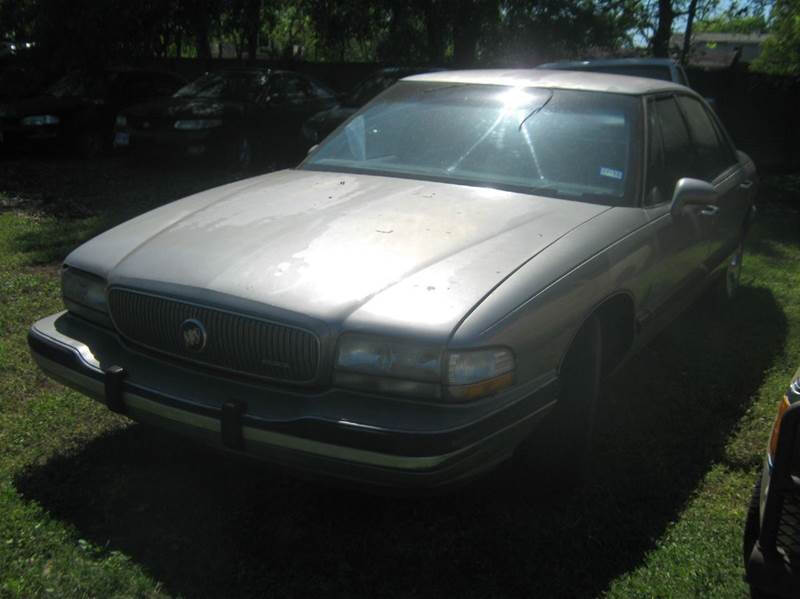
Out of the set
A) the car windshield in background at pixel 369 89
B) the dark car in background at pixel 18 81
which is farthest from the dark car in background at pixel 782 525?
the dark car in background at pixel 18 81

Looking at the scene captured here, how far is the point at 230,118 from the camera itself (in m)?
11.7

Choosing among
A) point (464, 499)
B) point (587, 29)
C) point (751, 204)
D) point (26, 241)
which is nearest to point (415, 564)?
point (464, 499)

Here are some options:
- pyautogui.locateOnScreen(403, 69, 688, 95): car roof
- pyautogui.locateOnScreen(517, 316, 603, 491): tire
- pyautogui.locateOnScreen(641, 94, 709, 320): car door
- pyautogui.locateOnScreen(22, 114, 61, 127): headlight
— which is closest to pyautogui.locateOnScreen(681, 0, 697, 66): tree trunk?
pyautogui.locateOnScreen(22, 114, 61, 127): headlight

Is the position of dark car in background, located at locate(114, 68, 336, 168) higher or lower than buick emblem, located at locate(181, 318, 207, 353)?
lower

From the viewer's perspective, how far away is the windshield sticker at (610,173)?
3.89 metres

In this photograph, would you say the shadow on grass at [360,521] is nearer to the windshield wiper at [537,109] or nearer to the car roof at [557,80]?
the windshield wiper at [537,109]

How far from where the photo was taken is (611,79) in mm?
4523

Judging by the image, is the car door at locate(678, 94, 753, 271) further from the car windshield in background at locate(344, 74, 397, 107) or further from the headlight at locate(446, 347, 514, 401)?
the car windshield in background at locate(344, 74, 397, 107)

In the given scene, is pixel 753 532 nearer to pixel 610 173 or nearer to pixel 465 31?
pixel 610 173

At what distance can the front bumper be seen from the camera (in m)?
2.66

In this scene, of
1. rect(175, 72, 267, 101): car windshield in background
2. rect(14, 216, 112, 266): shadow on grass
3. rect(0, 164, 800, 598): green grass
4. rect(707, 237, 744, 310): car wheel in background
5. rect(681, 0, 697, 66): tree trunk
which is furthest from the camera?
rect(681, 0, 697, 66): tree trunk

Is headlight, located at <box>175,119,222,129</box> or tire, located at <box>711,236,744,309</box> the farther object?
headlight, located at <box>175,119,222,129</box>

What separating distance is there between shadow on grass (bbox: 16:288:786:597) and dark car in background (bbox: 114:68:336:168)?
819cm

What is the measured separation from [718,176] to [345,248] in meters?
2.82
